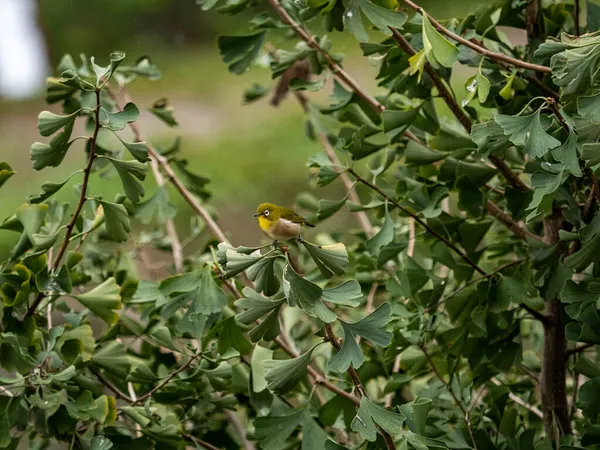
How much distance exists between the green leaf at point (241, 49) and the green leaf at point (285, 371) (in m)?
0.35

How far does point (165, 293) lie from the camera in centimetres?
75

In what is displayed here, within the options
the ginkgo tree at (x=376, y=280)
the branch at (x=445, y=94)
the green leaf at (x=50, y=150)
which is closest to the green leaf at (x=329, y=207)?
the ginkgo tree at (x=376, y=280)

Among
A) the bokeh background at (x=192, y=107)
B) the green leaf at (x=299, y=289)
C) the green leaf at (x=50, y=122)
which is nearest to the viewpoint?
the green leaf at (x=299, y=289)

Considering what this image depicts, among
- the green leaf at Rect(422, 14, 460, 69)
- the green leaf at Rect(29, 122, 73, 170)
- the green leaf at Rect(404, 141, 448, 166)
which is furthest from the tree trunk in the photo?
the green leaf at Rect(29, 122, 73, 170)

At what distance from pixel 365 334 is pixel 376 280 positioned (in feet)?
0.96

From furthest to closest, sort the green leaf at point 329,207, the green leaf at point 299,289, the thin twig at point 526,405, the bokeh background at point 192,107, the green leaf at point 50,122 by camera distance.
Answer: the bokeh background at point 192,107 → the thin twig at point 526,405 → the green leaf at point 329,207 → the green leaf at point 50,122 → the green leaf at point 299,289

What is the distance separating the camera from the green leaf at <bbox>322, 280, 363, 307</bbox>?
0.58 meters

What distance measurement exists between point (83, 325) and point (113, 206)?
12 centimetres

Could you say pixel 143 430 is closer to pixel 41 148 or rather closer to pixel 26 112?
pixel 41 148

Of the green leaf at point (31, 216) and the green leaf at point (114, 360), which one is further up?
the green leaf at point (31, 216)

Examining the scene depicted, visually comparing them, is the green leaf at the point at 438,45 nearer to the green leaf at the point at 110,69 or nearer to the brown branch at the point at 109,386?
the green leaf at the point at 110,69

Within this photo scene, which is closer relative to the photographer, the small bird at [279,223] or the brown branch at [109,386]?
the small bird at [279,223]

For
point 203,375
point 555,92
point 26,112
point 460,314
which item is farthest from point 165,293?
point 26,112

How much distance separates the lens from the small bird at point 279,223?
0.64 metres
